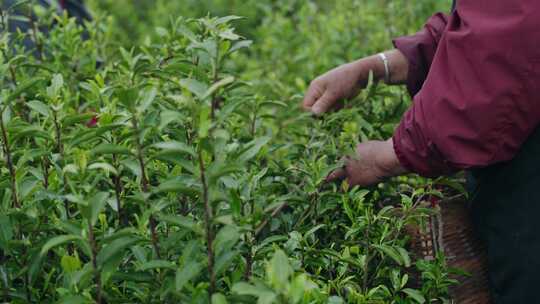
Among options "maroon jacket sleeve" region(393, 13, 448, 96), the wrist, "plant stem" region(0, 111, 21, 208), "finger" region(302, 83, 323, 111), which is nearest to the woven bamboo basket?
the wrist

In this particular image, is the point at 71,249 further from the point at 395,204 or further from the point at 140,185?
the point at 395,204

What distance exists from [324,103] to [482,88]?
84 cm

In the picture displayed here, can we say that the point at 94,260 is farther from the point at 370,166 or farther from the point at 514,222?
the point at 514,222

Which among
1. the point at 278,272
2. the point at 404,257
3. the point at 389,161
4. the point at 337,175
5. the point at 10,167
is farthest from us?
the point at 337,175

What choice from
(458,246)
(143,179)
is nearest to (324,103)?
(458,246)

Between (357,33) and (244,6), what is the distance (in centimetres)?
180

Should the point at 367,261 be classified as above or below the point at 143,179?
below

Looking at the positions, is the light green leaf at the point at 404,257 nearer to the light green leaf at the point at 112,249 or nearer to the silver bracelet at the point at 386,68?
the light green leaf at the point at 112,249

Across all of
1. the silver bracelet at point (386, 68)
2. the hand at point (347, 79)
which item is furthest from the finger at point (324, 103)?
the silver bracelet at point (386, 68)

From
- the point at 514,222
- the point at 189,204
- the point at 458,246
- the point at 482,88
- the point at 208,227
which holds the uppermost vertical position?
the point at 482,88

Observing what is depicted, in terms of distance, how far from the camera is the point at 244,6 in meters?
6.23

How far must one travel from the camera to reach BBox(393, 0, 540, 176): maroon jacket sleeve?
2201 mm

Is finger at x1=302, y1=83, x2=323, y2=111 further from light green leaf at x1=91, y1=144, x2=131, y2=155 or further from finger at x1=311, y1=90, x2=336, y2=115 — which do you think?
light green leaf at x1=91, y1=144, x2=131, y2=155

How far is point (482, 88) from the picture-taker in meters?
2.26
